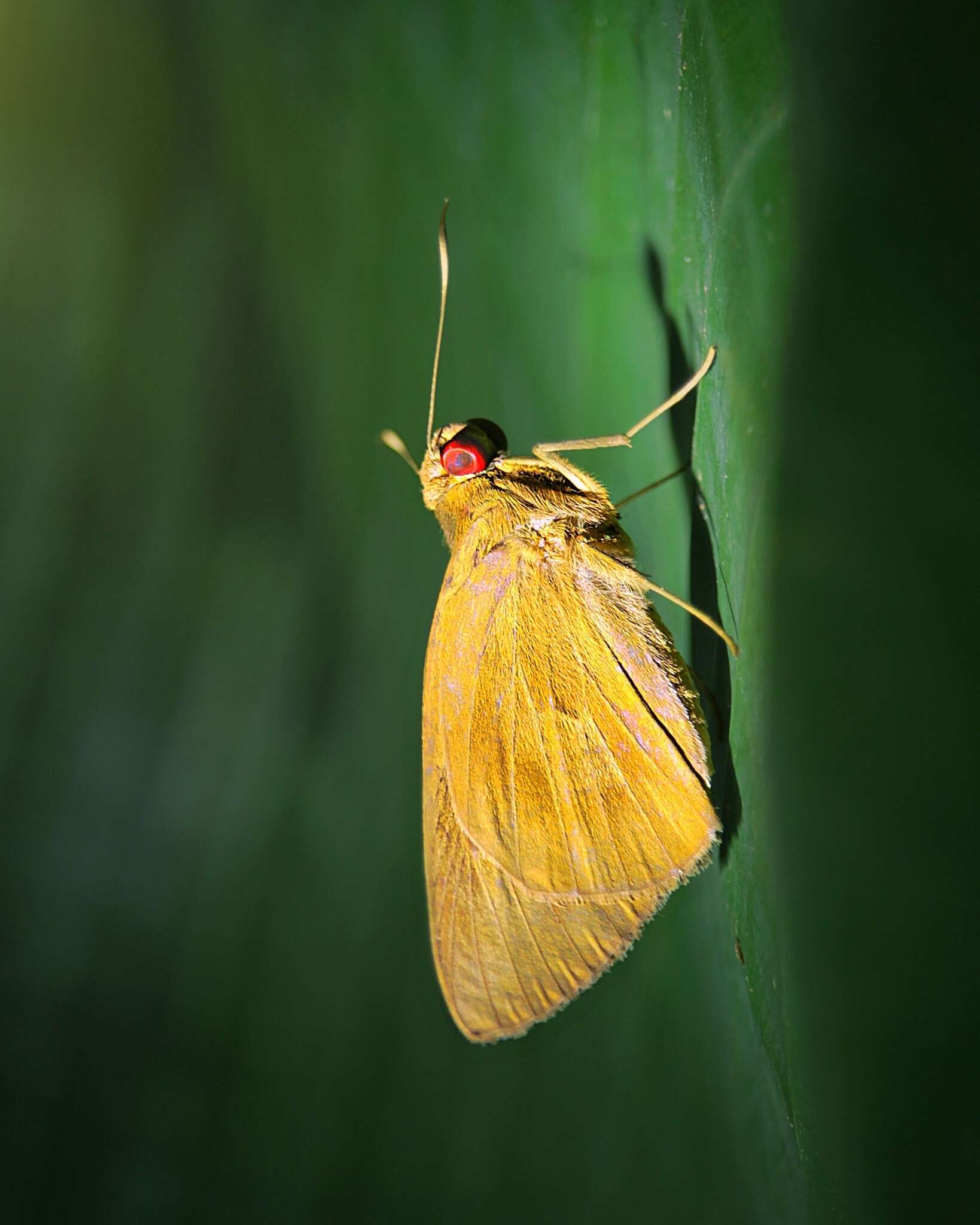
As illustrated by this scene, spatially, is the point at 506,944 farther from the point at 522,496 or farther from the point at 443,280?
the point at 443,280

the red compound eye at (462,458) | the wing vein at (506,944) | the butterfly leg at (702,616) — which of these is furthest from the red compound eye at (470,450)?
the wing vein at (506,944)

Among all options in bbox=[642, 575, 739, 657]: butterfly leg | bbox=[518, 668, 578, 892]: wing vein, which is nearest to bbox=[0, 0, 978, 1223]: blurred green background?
bbox=[642, 575, 739, 657]: butterfly leg

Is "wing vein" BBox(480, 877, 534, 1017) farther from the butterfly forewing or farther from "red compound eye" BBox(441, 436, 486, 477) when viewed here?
"red compound eye" BBox(441, 436, 486, 477)

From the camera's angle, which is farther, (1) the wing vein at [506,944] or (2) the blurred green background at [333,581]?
(1) the wing vein at [506,944]

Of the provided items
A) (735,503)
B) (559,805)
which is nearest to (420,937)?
(559,805)

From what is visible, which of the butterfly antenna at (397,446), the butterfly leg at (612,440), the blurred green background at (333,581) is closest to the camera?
the blurred green background at (333,581)

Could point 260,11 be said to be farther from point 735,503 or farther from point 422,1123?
point 422,1123

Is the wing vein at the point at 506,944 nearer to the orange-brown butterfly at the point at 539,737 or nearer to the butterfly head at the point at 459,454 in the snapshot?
the orange-brown butterfly at the point at 539,737
